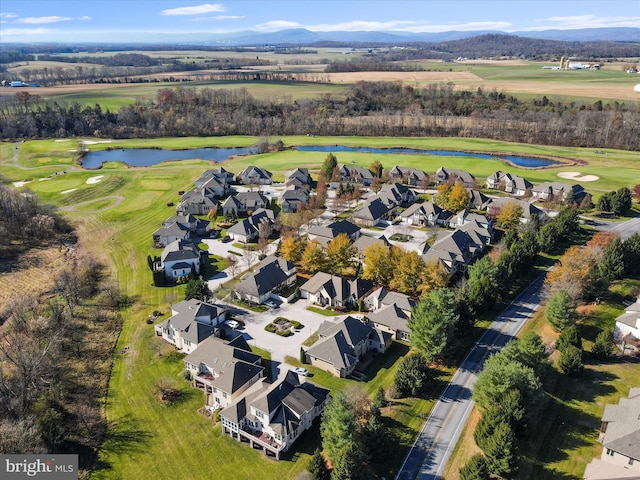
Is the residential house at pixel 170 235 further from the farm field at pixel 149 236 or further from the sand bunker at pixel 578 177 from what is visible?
the sand bunker at pixel 578 177

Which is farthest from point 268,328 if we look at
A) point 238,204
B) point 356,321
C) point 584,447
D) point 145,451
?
point 238,204

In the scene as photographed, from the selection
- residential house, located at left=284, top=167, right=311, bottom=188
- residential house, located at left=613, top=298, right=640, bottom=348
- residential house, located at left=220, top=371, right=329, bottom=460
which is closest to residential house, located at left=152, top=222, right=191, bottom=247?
residential house, located at left=284, top=167, right=311, bottom=188

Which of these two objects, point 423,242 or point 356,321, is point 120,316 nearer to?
point 356,321

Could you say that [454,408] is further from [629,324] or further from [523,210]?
[523,210]

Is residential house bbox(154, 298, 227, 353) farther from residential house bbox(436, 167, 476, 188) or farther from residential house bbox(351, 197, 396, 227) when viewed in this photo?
residential house bbox(436, 167, 476, 188)

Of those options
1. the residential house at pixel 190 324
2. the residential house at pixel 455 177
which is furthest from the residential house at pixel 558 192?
the residential house at pixel 190 324

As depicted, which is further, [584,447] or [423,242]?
[423,242]
